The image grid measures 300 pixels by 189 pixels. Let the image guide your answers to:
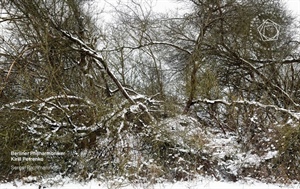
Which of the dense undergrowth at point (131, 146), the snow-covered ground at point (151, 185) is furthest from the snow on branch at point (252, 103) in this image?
the snow-covered ground at point (151, 185)

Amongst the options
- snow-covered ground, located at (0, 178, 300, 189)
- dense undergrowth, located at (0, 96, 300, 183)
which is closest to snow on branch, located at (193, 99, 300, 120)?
dense undergrowth, located at (0, 96, 300, 183)

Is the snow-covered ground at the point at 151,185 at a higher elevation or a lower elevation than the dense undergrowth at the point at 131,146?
lower

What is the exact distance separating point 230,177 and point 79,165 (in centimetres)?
299

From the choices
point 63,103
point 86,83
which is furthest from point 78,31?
point 63,103

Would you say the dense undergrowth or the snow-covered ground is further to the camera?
the dense undergrowth

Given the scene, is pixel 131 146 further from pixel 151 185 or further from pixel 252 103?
pixel 252 103

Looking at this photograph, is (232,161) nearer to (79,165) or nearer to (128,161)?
(128,161)

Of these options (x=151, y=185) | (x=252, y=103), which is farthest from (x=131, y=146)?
(x=252, y=103)

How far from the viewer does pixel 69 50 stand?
706 cm

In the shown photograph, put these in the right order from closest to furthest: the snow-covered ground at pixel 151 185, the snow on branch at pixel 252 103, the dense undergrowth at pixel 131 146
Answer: the snow-covered ground at pixel 151 185 → the dense undergrowth at pixel 131 146 → the snow on branch at pixel 252 103

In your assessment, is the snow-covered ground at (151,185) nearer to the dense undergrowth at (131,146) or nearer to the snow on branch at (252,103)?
the dense undergrowth at (131,146)

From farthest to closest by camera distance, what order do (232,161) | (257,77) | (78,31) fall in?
(257,77) < (78,31) < (232,161)

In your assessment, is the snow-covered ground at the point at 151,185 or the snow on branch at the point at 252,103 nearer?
the snow-covered ground at the point at 151,185

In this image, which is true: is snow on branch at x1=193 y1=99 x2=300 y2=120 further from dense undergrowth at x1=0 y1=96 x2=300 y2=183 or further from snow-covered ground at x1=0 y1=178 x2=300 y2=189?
snow-covered ground at x1=0 y1=178 x2=300 y2=189
